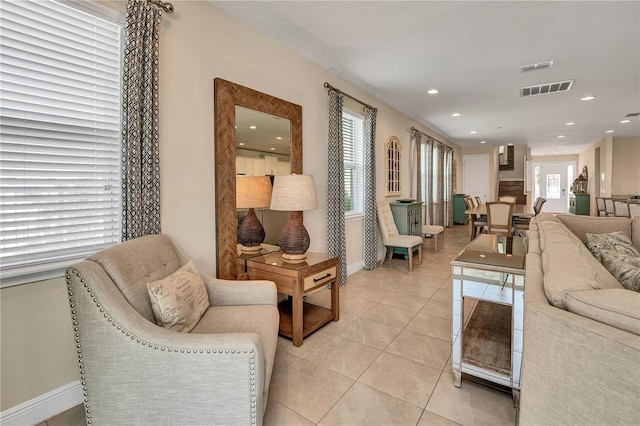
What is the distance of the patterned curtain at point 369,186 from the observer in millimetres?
4512

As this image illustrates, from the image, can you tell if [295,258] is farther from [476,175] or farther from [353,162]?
[476,175]

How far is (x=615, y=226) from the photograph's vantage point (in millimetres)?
2854

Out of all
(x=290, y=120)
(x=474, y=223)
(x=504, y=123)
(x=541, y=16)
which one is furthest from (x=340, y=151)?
(x=504, y=123)

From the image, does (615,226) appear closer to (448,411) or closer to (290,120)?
(448,411)

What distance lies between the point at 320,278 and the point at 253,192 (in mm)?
953

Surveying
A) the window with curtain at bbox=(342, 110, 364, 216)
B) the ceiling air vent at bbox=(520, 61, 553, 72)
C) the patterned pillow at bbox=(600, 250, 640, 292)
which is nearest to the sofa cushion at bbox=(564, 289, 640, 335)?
the patterned pillow at bbox=(600, 250, 640, 292)

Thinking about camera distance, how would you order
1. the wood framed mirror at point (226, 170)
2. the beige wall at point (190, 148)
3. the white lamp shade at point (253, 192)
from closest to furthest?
the beige wall at point (190, 148) < the wood framed mirror at point (226, 170) < the white lamp shade at point (253, 192)

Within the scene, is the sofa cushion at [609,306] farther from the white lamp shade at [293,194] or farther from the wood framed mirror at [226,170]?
the wood framed mirror at [226,170]

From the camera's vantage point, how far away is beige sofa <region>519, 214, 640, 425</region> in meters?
0.88

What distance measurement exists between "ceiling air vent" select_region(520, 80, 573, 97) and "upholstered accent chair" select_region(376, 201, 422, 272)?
2611 mm

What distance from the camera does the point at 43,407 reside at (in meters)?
1.66

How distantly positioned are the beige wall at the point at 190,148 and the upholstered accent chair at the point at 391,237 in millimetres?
1372

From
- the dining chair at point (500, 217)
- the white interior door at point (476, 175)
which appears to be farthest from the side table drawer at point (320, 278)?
the white interior door at point (476, 175)

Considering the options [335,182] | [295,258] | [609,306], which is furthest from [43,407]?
[335,182]
